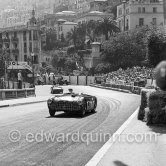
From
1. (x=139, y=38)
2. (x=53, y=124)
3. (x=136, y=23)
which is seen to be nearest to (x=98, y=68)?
(x=139, y=38)

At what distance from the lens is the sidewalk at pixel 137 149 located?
9.46 meters

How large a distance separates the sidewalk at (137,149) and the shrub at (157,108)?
638 millimetres

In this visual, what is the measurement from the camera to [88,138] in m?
13.6

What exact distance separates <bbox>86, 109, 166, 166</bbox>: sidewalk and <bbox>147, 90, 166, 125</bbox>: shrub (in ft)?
2.09

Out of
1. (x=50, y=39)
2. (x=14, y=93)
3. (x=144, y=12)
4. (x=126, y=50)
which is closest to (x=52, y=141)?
(x=14, y=93)

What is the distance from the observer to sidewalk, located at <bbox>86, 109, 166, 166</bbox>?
31.0 feet

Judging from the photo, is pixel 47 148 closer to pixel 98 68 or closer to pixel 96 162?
pixel 96 162

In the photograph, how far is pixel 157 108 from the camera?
1650cm

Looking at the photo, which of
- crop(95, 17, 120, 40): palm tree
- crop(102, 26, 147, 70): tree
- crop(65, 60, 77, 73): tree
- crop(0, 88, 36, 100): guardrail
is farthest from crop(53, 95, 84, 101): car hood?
crop(65, 60, 77, 73): tree

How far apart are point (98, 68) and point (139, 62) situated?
11787 millimetres

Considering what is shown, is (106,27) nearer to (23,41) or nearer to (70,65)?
(70,65)

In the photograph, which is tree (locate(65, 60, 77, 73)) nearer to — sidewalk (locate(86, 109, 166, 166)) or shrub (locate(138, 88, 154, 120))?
shrub (locate(138, 88, 154, 120))

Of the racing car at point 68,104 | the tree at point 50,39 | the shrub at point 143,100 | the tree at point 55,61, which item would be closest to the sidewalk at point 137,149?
the shrub at point 143,100

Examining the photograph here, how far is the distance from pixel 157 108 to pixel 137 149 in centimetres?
546
